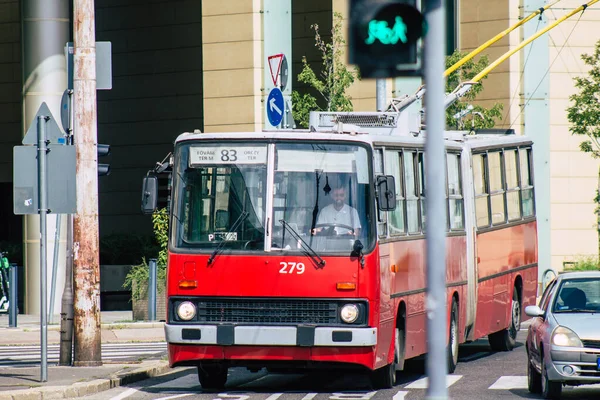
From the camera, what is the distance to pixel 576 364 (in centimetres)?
1337

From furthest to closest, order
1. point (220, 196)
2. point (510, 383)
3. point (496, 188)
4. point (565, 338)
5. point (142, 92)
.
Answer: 1. point (142, 92)
2. point (496, 188)
3. point (510, 383)
4. point (220, 196)
5. point (565, 338)

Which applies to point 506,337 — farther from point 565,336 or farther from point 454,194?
point 565,336

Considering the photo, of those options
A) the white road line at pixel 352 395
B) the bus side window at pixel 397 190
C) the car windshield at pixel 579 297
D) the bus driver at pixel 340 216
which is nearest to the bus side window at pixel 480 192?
the bus side window at pixel 397 190

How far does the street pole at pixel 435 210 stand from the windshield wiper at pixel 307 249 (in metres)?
7.81

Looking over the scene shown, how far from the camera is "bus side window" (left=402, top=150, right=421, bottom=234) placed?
53.2ft

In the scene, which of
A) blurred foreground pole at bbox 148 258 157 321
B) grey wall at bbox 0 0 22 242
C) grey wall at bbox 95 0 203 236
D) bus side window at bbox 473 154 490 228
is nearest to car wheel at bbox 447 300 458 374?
bus side window at bbox 473 154 490 228

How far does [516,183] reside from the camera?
850 inches

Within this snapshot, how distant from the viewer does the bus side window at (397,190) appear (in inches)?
610

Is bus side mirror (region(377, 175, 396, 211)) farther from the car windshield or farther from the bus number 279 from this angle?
the car windshield

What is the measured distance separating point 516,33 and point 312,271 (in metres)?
22.8

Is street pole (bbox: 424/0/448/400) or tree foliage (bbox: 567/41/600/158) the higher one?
tree foliage (bbox: 567/41/600/158)

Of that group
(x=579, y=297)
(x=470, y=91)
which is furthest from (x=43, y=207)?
(x=470, y=91)

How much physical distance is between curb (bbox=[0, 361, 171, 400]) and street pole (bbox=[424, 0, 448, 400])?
786 cm

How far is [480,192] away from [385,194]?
533 cm
